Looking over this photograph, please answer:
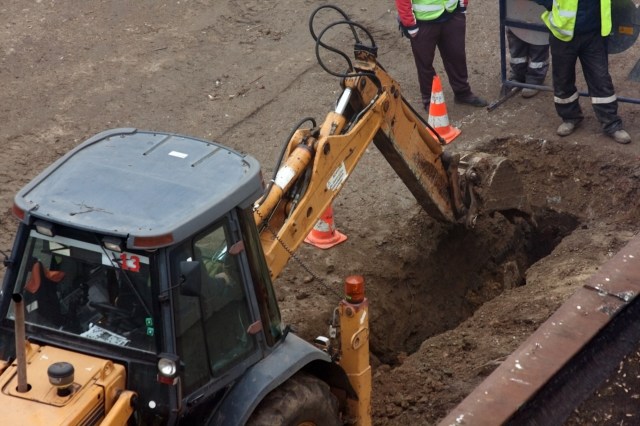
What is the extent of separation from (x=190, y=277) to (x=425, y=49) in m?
6.44

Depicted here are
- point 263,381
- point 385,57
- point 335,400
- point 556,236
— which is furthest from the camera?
point 385,57

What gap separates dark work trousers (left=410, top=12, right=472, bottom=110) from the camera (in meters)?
10.6

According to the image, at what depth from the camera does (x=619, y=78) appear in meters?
→ 10.9

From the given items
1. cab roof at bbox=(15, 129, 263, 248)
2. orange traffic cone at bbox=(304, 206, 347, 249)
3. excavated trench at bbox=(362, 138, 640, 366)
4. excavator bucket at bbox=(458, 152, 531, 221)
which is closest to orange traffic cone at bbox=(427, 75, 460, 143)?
excavated trench at bbox=(362, 138, 640, 366)

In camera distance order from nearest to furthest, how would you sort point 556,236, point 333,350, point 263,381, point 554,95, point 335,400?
point 263,381
point 335,400
point 333,350
point 556,236
point 554,95

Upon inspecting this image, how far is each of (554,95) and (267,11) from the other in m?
4.22

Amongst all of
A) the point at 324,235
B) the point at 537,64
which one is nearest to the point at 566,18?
the point at 537,64

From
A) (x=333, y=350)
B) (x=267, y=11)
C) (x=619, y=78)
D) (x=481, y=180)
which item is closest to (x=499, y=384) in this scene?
(x=333, y=350)

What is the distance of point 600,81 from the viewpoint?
9680mm

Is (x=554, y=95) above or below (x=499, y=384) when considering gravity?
below

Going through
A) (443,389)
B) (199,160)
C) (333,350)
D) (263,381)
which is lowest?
(443,389)

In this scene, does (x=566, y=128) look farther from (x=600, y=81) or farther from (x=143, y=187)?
(x=143, y=187)

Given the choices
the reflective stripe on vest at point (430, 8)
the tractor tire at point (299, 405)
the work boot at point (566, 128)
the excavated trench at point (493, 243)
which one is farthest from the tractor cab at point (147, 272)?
the reflective stripe on vest at point (430, 8)

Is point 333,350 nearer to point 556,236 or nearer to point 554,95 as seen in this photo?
point 556,236
